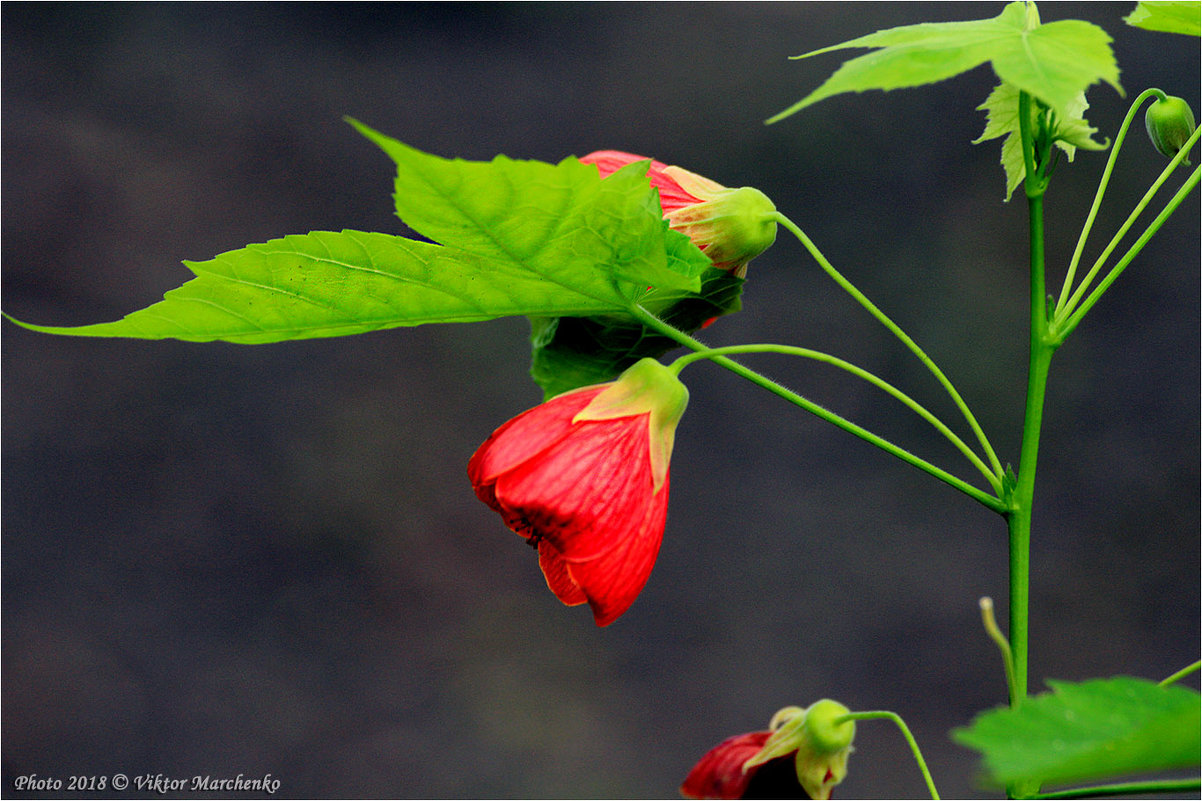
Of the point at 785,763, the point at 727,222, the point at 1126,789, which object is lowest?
the point at 785,763

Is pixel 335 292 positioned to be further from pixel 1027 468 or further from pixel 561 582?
pixel 1027 468

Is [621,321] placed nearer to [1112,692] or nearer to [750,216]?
[750,216]

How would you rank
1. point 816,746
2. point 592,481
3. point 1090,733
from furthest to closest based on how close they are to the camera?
1. point 816,746
2. point 592,481
3. point 1090,733

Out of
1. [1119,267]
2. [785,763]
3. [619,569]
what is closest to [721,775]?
[785,763]

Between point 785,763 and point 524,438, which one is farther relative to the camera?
point 785,763

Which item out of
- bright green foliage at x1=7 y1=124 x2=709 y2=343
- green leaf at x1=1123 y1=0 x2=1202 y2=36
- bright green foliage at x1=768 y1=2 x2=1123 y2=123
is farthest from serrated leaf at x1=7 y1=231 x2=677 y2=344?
green leaf at x1=1123 y1=0 x2=1202 y2=36

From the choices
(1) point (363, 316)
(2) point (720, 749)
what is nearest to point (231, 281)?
(1) point (363, 316)
